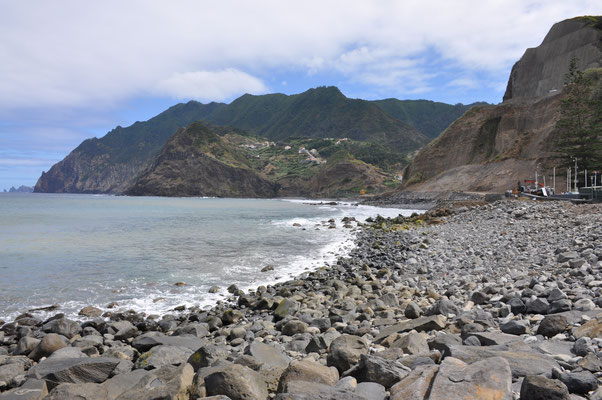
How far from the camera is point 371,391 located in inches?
155

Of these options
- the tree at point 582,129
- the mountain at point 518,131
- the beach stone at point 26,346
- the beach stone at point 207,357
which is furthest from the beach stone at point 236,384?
the mountain at point 518,131

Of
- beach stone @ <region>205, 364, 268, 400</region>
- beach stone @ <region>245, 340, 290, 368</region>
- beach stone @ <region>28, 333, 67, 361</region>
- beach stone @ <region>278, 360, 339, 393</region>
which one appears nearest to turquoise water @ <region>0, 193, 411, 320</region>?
beach stone @ <region>28, 333, 67, 361</region>

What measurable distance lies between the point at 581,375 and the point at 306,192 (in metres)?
183

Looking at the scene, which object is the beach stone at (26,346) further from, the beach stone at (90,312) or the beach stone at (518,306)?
the beach stone at (518,306)

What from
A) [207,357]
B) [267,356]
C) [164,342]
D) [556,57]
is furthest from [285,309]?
[556,57]

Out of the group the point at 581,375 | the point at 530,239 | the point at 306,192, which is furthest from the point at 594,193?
the point at 306,192

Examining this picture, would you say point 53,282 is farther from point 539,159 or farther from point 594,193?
point 539,159

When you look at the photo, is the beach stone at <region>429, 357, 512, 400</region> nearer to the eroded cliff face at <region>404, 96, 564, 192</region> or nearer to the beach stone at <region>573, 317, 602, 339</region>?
the beach stone at <region>573, 317, 602, 339</region>

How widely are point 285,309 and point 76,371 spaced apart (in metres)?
5.38

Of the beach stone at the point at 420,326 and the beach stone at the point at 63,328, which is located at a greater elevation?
the beach stone at the point at 420,326

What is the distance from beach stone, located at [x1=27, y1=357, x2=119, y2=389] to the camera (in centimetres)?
539

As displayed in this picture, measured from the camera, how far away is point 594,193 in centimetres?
2777

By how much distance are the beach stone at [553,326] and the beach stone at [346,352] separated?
A: 8.98ft

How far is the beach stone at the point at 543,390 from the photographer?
3.17 m
